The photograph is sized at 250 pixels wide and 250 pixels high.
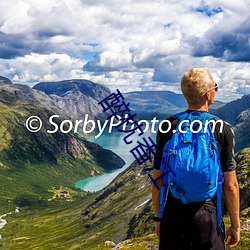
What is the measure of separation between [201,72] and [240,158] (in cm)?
11074

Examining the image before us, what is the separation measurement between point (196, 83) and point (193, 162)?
2.54 m

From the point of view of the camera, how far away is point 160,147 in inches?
468

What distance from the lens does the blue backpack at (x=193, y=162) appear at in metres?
10.4

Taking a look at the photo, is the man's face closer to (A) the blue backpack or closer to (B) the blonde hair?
(B) the blonde hair

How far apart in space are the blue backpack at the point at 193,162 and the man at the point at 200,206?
36 cm

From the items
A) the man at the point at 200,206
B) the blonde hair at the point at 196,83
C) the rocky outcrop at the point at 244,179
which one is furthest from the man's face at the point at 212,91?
the rocky outcrop at the point at 244,179

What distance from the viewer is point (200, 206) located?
432 inches

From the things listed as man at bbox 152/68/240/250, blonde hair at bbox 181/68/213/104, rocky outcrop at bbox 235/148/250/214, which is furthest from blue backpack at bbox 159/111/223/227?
rocky outcrop at bbox 235/148/250/214

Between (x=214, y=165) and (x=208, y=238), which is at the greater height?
(x=214, y=165)

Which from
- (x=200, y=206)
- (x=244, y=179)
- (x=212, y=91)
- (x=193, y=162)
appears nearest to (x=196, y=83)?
(x=212, y=91)

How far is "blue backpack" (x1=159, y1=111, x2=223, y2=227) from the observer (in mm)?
10359

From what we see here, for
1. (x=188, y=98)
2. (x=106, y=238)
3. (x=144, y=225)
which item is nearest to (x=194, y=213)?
(x=188, y=98)

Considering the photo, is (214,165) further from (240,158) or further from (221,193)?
(240,158)

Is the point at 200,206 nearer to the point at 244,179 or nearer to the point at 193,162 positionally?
the point at 193,162
